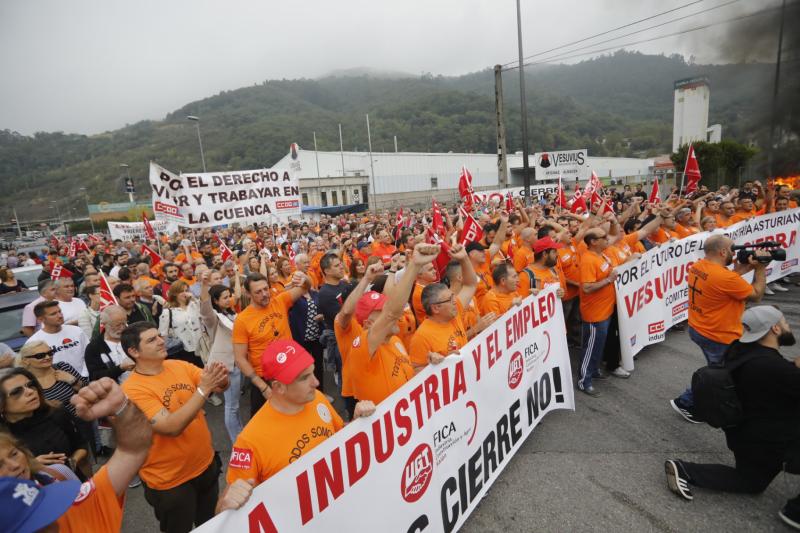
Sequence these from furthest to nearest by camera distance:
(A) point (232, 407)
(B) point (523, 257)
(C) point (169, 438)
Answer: (B) point (523, 257), (A) point (232, 407), (C) point (169, 438)

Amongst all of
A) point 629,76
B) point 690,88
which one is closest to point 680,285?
point 690,88

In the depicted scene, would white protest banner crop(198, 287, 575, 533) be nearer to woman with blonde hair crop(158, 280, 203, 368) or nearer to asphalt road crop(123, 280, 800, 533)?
asphalt road crop(123, 280, 800, 533)

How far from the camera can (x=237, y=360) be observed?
13.6 ft

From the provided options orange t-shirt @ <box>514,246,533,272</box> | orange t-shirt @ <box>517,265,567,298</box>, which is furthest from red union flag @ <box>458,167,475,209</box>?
orange t-shirt @ <box>517,265,567,298</box>

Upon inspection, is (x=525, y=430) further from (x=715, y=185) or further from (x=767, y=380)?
(x=715, y=185)

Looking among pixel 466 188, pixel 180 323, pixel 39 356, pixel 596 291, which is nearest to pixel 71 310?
pixel 180 323

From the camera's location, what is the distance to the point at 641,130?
85.2 metres

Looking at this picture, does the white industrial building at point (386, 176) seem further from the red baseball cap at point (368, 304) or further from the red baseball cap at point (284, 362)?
the red baseball cap at point (284, 362)

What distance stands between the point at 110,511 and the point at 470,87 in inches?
7823

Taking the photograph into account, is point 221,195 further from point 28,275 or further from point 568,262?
→ point 28,275

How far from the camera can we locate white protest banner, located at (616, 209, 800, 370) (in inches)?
214

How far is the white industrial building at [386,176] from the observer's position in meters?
49.4

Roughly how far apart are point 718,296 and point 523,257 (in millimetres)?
2603

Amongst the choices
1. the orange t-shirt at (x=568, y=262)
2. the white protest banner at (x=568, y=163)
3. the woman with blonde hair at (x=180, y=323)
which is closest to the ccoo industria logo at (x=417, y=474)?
the orange t-shirt at (x=568, y=262)
